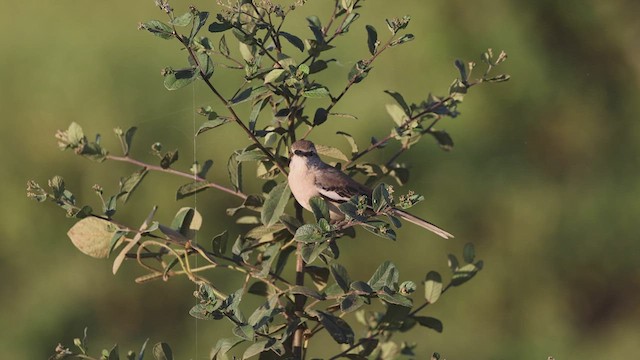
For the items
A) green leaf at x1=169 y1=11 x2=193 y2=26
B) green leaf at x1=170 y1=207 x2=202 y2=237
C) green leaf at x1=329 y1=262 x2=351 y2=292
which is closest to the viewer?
green leaf at x1=169 y1=11 x2=193 y2=26

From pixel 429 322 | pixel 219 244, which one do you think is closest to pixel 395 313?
pixel 429 322

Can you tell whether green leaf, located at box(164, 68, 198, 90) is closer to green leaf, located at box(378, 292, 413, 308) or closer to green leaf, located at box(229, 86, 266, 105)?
green leaf, located at box(229, 86, 266, 105)

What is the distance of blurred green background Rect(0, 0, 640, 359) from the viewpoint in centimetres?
214

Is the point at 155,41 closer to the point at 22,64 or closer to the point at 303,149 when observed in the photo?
the point at 22,64

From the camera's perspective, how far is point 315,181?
4.45ft

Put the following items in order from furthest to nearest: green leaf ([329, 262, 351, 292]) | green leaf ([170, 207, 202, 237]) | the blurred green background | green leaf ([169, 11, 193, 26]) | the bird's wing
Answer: the blurred green background
the bird's wing
green leaf ([170, 207, 202, 237])
green leaf ([329, 262, 351, 292])
green leaf ([169, 11, 193, 26])

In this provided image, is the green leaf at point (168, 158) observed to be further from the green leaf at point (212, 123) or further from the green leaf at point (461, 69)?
the green leaf at point (461, 69)

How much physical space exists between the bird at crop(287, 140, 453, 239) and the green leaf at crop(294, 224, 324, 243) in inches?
5.5

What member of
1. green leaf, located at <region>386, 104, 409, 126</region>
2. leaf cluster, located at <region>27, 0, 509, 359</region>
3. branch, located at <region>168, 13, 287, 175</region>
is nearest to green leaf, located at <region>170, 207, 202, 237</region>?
leaf cluster, located at <region>27, 0, 509, 359</region>

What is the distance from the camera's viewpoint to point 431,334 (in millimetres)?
2199

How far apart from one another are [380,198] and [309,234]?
0.29 feet

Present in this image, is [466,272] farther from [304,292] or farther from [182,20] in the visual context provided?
[182,20]

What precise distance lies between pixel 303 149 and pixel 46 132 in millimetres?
1045

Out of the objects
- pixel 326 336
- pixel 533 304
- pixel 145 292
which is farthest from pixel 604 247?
pixel 145 292
